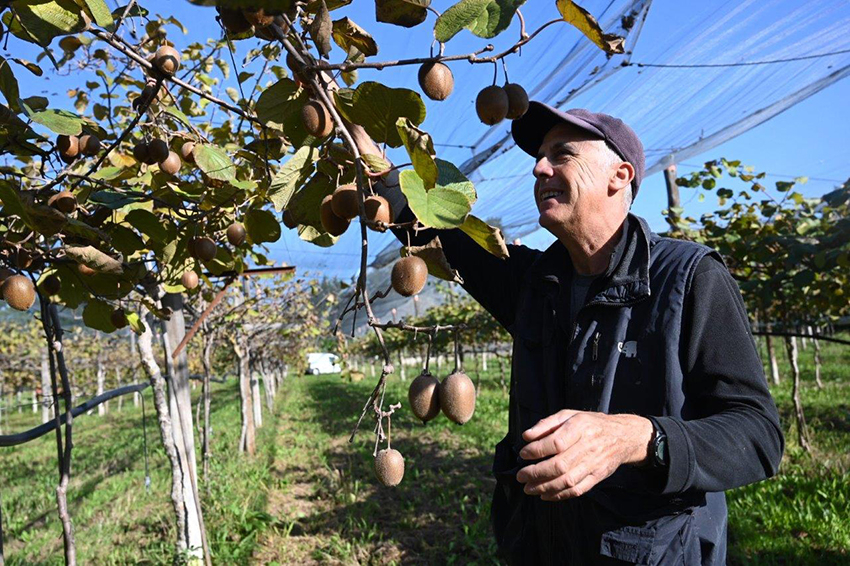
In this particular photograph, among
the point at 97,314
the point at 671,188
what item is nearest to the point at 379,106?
the point at 97,314

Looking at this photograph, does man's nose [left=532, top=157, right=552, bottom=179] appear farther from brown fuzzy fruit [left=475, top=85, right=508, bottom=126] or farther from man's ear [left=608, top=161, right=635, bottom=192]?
brown fuzzy fruit [left=475, top=85, right=508, bottom=126]

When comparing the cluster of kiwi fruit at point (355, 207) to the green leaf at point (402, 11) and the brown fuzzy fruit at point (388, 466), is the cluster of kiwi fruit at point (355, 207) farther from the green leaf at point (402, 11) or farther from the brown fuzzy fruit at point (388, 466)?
the brown fuzzy fruit at point (388, 466)

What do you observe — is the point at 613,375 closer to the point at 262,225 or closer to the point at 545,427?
the point at 545,427

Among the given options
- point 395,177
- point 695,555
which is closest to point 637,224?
point 395,177

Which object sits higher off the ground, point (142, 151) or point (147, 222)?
point (142, 151)

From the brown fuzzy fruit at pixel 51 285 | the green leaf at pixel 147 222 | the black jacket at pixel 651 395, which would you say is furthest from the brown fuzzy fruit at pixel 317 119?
the brown fuzzy fruit at pixel 51 285

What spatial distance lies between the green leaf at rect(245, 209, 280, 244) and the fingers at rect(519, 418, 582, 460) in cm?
81

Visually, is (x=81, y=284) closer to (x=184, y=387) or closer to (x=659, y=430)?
(x=659, y=430)

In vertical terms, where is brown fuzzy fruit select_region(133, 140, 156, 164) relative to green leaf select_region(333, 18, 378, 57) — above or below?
above

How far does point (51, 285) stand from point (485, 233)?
127 centimetres

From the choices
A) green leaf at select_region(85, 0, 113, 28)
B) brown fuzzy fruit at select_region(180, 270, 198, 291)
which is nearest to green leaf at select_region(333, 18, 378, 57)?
green leaf at select_region(85, 0, 113, 28)

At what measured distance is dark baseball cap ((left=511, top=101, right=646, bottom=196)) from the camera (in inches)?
63.7

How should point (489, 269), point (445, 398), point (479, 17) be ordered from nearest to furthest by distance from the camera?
point (479, 17), point (445, 398), point (489, 269)

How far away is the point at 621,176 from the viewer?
1683 millimetres
